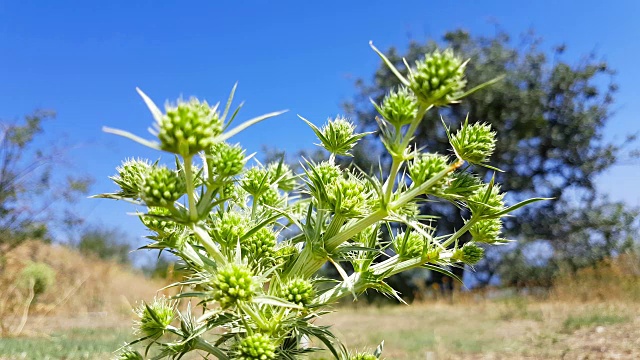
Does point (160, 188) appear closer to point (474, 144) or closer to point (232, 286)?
point (232, 286)

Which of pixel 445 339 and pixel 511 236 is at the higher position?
pixel 511 236

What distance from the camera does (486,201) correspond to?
→ 2.95 feet

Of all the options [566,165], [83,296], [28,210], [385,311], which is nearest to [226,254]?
[28,210]

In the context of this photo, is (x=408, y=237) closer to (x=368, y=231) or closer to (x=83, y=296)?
(x=368, y=231)

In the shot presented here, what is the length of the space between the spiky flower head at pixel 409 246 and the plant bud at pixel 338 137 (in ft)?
0.69

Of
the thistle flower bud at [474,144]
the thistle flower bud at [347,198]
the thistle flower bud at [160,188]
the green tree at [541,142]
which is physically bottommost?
the thistle flower bud at [160,188]

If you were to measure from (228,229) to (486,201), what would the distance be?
1.49 feet

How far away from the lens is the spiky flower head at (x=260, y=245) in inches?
36.4

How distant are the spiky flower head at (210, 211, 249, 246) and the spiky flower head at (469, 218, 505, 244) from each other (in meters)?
0.44

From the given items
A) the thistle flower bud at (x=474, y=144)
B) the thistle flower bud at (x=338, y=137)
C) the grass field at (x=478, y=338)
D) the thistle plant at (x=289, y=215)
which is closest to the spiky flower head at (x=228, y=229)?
the thistle plant at (x=289, y=215)

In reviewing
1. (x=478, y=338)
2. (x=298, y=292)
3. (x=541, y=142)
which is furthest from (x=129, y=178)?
(x=541, y=142)

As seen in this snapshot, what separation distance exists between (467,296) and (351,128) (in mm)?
11050

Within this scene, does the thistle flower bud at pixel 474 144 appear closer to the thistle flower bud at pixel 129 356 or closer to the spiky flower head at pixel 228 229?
the spiky flower head at pixel 228 229

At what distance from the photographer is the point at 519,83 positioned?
12500 millimetres
